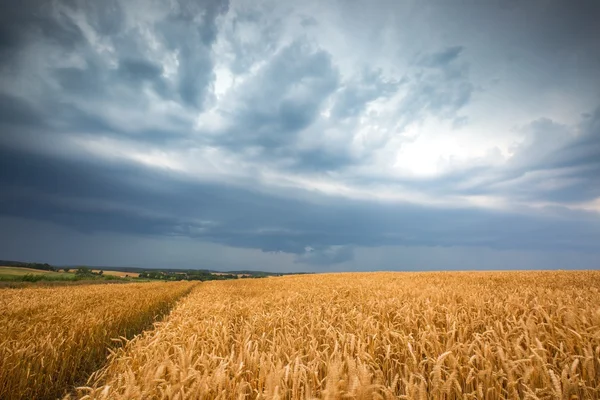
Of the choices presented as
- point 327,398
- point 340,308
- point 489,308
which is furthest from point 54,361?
point 489,308

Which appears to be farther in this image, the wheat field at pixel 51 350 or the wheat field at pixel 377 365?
the wheat field at pixel 51 350

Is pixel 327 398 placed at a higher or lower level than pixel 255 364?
higher

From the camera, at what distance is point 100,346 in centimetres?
740

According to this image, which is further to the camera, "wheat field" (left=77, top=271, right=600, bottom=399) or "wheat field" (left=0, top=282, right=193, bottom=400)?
"wheat field" (left=0, top=282, right=193, bottom=400)

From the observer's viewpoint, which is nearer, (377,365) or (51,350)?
(377,365)

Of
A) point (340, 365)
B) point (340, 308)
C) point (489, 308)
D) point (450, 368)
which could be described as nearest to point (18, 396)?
point (340, 365)

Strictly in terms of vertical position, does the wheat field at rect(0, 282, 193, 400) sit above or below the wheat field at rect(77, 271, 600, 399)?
below

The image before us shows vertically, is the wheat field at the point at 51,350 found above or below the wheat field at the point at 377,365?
below

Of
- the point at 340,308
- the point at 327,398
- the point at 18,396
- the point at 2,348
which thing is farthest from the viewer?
the point at 340,308

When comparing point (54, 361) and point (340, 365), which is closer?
point (340, 365)

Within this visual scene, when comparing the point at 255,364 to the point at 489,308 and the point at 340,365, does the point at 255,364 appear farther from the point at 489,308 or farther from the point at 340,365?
the point at 489,308

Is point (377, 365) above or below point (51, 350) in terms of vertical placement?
above

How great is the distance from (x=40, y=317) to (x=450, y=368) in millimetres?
10501

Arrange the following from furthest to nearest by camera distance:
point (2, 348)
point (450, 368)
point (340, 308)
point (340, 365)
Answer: point (340, 308), point (2, 348), point (450, 368), point (340, 365)
